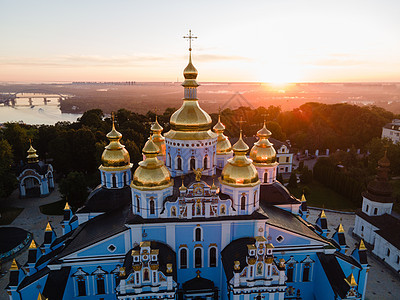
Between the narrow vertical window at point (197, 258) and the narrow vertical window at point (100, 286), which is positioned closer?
the narrow vertical window at point (197, 258)

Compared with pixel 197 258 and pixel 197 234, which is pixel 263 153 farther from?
pixel 197 258

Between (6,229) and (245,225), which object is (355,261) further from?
(6,229)

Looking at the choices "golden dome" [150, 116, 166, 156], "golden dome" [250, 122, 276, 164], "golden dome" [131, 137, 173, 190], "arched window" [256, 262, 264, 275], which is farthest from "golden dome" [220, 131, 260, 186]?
"golden dome" [150, 116, 166, 156]

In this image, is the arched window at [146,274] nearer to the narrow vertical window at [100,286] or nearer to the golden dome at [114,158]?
the narrow vertical window at [100,286]

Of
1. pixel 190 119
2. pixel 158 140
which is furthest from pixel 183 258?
pixel 158 140

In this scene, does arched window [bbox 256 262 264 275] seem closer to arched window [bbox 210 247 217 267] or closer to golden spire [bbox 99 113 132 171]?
arched window [bbox 210 247 217 267]

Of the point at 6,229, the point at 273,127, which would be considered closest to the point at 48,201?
the point at 6,229

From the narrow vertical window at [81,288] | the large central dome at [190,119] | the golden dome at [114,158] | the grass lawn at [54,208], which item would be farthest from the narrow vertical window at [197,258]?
the grass lawn at [54,208]
